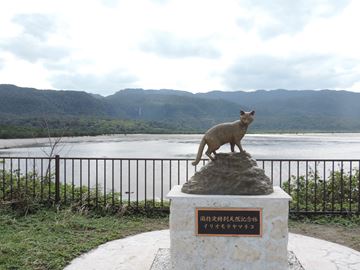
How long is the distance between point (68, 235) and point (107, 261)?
4.26 ft

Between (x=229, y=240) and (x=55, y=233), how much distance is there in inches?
124

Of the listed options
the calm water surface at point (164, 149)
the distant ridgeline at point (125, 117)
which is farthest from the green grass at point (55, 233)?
the distant ridgeline at point (125, 117)

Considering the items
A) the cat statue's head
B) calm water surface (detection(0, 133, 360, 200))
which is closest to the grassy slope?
calm water surface (detection(0, 133, 360, 200))

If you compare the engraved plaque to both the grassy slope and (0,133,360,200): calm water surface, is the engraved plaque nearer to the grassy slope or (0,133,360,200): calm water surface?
the grassy slope

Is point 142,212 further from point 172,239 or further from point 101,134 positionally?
point 101,134

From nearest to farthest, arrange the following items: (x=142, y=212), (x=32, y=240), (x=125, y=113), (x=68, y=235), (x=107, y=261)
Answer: (x=107, y=261) → (x=32, y=240) → (x=68, y=235) → (x=142, y=212) → (x=125, y=113)

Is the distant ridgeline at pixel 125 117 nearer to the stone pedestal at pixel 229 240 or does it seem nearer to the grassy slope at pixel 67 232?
the grassy slope at pixel 67 232

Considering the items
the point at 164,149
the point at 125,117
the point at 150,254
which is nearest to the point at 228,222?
the point at 150,254

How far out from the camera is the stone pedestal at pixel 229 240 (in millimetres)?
4223

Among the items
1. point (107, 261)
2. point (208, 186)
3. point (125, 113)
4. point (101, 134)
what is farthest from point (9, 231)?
point (125, 113)

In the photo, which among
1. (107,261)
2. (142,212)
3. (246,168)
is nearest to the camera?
(246,168)

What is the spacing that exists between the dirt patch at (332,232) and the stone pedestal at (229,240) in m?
2.17

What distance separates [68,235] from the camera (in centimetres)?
596

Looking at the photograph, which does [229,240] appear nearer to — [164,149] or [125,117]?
[164,149]
